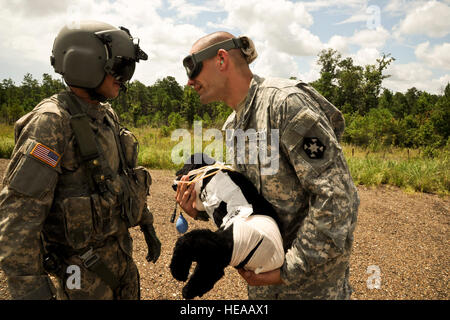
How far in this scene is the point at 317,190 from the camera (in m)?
1.40

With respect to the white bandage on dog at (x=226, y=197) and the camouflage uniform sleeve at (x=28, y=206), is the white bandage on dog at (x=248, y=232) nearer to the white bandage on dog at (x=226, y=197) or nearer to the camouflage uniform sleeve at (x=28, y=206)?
the white bandage on dog at (x=226, y=197)

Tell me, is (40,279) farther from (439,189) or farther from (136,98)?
(136,98)

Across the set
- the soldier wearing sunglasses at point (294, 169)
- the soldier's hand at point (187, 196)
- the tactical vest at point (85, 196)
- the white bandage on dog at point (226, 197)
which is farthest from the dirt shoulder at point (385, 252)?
Answer: the white bandage on dog at point (226, 197)

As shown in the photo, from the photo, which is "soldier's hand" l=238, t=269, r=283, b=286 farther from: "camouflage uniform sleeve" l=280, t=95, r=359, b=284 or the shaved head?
the shaved head

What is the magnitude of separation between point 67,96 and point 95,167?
1.78ft

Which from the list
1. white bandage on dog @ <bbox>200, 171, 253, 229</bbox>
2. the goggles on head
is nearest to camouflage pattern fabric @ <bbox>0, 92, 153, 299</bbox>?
the goggles on head

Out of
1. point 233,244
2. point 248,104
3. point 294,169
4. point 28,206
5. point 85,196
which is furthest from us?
point 85,196

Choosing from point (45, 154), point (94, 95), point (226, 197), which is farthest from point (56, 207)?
point (226, 197)

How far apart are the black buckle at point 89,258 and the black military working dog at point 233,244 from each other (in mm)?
998

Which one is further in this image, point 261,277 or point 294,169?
point 294,169

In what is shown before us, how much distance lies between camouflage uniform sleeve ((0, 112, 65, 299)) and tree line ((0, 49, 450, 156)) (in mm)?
4059

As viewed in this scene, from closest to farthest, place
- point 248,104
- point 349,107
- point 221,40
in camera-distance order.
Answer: point 248,104 < point 221,40 < point 349,107

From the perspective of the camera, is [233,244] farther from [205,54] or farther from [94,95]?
[94,95]

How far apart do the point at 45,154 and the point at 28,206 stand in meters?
0.32
